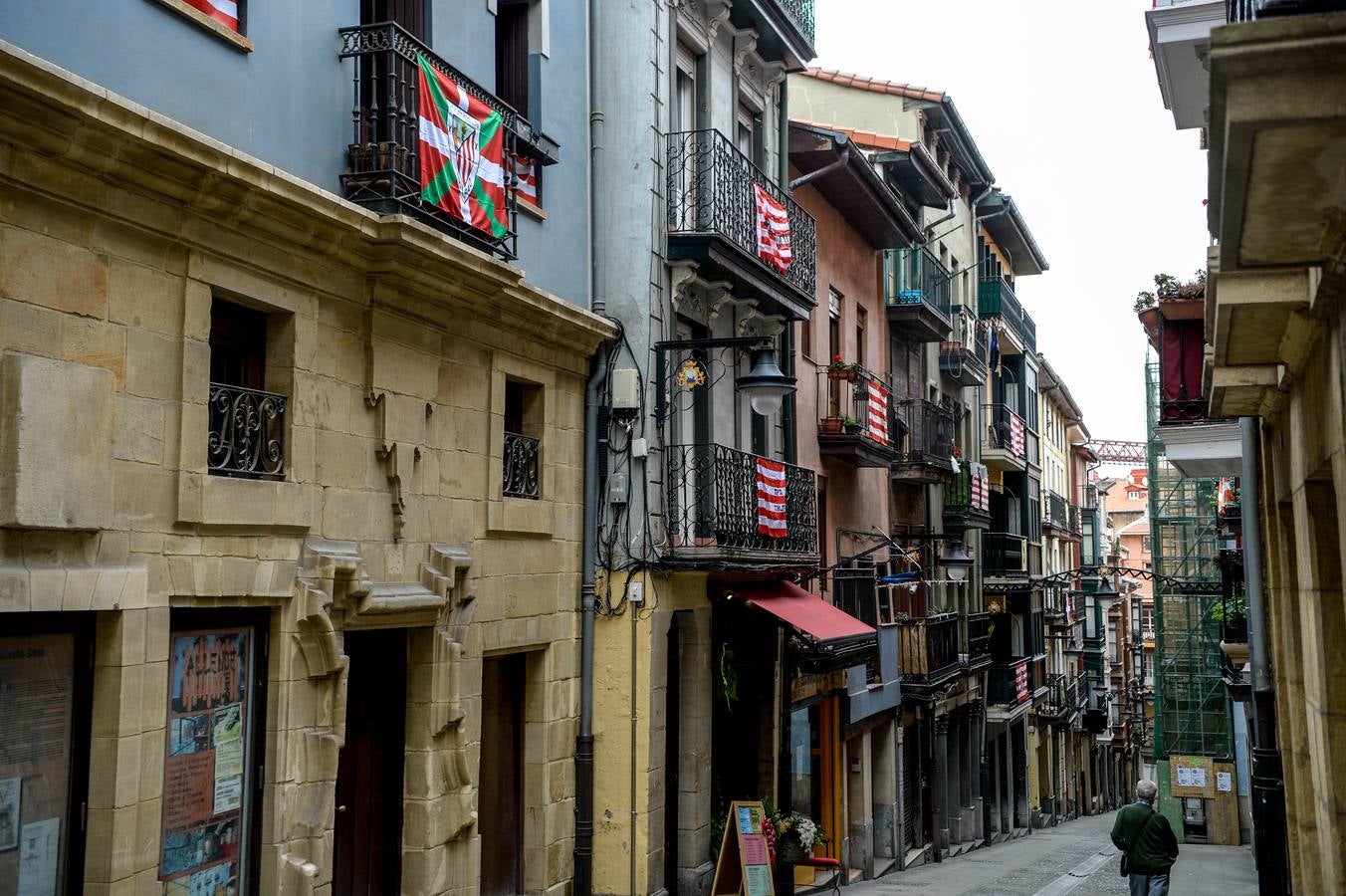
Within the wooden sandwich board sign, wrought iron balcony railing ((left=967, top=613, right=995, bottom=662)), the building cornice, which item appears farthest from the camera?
wrought iron balcony railing ((left=967, top=613, right=995, bottom=662))

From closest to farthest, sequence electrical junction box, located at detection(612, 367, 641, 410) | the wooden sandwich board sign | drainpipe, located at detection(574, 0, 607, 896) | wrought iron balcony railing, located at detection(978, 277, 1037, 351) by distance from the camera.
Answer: drainpipe, located at detection(574, 0, 607, 896) → electrical junction box, located at detection(612, 367, 641, 410) → the wooden sandwich board sign → wrought iron balcony railing, located at detection(978, 277, 1037, 351)

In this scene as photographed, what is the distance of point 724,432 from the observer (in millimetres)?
17000

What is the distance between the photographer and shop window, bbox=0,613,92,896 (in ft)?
23.9

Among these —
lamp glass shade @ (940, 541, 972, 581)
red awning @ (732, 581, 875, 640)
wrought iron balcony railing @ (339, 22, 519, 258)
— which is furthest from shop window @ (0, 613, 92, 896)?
lamp glass shade @ (940, 541, 972, 581)

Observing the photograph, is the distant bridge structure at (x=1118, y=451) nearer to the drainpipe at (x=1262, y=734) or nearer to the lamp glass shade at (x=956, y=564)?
the lamp glass shade at (x=956, y=564)

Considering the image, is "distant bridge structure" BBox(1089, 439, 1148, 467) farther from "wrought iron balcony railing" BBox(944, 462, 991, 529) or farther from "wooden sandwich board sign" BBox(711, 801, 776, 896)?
"wooden sandwich board sign" BBox(711, 801, 776, 896)

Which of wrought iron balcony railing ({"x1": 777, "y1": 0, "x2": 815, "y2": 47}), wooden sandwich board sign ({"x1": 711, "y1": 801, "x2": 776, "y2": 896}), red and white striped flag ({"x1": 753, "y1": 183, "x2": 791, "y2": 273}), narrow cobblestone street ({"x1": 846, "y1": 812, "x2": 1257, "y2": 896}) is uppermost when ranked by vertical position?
wrought iron balcony railing ({"x1": 777, "y1": 0, "x2": 815, "y2": 47})

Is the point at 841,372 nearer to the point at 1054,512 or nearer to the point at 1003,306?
the point at 1003,306

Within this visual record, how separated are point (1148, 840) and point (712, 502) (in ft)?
18.4

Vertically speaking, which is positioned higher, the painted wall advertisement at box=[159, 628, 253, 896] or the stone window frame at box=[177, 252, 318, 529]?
the stone window frame at box=[177, 252, 318, 529]

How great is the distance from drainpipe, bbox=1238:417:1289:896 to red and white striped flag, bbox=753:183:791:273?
5848 millimetres

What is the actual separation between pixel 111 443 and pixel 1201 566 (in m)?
35.8

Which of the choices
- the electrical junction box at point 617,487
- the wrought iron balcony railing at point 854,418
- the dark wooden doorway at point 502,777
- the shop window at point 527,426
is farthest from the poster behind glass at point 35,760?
the wrought iron balcony railing at point 854,418

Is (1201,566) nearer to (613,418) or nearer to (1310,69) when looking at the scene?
(613,418)
